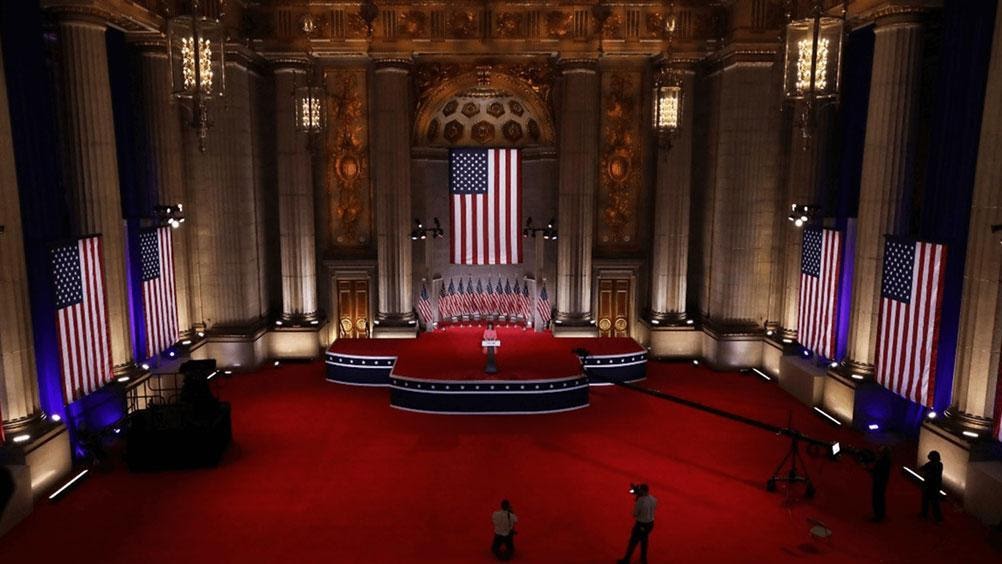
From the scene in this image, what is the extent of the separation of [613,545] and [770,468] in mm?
4167

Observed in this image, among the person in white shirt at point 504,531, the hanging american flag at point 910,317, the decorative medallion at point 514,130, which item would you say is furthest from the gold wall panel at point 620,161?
the person in white shirt at point 504,531

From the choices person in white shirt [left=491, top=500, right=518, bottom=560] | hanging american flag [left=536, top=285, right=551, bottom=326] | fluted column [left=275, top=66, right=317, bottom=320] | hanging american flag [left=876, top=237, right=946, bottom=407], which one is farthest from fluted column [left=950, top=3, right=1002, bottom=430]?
fluted column [left=275, top=66, right=317, bottom=320]

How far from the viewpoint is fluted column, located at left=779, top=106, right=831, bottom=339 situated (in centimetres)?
1661

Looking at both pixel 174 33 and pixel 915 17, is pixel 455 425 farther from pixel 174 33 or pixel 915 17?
pixel 915 17

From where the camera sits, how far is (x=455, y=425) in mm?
14820

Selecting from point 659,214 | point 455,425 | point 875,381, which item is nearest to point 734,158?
→ point 659,214

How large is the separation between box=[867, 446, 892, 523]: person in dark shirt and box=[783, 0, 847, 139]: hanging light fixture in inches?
197

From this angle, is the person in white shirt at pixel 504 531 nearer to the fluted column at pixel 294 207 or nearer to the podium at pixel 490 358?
the podium at pixel 490 358

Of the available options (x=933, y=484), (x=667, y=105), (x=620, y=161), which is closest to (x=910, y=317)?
(x=933, y=484)

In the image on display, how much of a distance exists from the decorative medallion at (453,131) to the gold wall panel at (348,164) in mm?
3068

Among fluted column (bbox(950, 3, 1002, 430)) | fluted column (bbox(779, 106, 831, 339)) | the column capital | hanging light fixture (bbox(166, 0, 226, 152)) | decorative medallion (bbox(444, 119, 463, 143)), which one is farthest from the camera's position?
decorative medallion (bbox(444, 119, 463, 143))

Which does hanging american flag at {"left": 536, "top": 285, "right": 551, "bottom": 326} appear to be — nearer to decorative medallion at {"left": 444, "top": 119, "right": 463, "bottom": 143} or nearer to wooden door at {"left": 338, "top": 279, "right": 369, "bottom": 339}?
wooden door at {"left": 338, "top": 279, "right": 369, "bottom": 339}

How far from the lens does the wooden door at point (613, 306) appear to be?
68.4 feet

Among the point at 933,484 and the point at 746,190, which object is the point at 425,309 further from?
the point at 933,484
